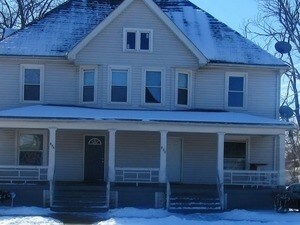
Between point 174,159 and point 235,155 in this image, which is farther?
point 235,155

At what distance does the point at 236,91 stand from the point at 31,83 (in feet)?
29.5

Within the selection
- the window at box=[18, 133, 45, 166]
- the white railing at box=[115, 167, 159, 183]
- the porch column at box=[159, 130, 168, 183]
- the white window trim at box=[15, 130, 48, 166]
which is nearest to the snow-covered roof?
the white window trim at box=[15, 130, 48, 166]

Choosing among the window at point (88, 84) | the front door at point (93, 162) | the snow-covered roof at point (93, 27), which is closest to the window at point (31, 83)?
the snow-covered roof at point (93, 27)

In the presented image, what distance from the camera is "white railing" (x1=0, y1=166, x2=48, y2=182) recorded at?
2398 centimetres

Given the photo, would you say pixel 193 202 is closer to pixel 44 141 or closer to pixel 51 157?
pixel 51 157

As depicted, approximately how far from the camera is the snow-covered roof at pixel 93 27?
2666 centimetres

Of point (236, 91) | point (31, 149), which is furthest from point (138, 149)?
point (236, 91)

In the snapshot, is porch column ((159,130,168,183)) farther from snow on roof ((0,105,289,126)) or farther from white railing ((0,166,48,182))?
white railing ((0,166,48,182))

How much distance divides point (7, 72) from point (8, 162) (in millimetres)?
3853

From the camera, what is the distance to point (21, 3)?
141 feet

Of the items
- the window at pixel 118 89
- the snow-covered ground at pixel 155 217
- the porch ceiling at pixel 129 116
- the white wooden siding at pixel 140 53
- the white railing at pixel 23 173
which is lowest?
the snow-covered ground at pixel 155 217

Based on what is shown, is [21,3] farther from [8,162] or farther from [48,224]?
[48,224]

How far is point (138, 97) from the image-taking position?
1037 inches

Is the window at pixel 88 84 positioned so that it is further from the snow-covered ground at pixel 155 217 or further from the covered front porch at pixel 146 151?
the snow-covered ground at pixel 155 217
